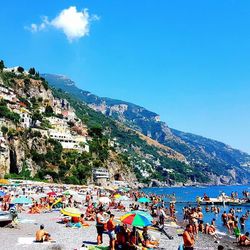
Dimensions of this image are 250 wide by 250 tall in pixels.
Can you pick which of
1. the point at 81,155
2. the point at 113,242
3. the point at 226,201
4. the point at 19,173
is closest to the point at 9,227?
the point at 113,242

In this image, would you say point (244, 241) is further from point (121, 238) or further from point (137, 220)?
point (121, 238)

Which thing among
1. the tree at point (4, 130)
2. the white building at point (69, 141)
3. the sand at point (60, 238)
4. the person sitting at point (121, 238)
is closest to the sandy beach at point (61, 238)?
the sand at point (60, 238)

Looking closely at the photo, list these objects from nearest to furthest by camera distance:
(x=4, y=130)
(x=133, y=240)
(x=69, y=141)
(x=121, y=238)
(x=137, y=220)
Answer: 1. (x=121, y=238)
2. (x=133, y=240)
3. (x=137, y=220)
4. (x=4, y=130)
5. (x=69, y=141)

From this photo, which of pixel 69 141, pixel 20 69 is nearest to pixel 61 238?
pixel 69 141

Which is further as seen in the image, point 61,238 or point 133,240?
point 61,238

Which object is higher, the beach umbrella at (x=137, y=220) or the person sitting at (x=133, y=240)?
the beach umbrella at (x=137, y=220)

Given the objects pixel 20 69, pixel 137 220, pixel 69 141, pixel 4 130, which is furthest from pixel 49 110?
pixel 137 220

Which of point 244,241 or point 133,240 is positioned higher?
point 133,240

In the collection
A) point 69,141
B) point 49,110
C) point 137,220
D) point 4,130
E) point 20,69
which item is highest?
point 20,69

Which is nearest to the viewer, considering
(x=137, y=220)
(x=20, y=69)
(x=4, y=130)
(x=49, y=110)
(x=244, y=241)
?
(x=137, y=220)

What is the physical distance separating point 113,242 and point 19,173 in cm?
7574

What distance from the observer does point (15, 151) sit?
8719 cm

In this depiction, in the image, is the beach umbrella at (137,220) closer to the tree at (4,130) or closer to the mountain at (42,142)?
the mountain at (42,142)

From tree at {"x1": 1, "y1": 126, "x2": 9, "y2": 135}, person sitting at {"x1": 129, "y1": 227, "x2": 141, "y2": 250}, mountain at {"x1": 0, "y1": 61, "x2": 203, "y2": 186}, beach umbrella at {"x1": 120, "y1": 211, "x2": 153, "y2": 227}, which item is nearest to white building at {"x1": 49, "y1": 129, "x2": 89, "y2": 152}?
mountain at {"x1": 0, "y1": 61, "x2": 203, "y2": 186}
